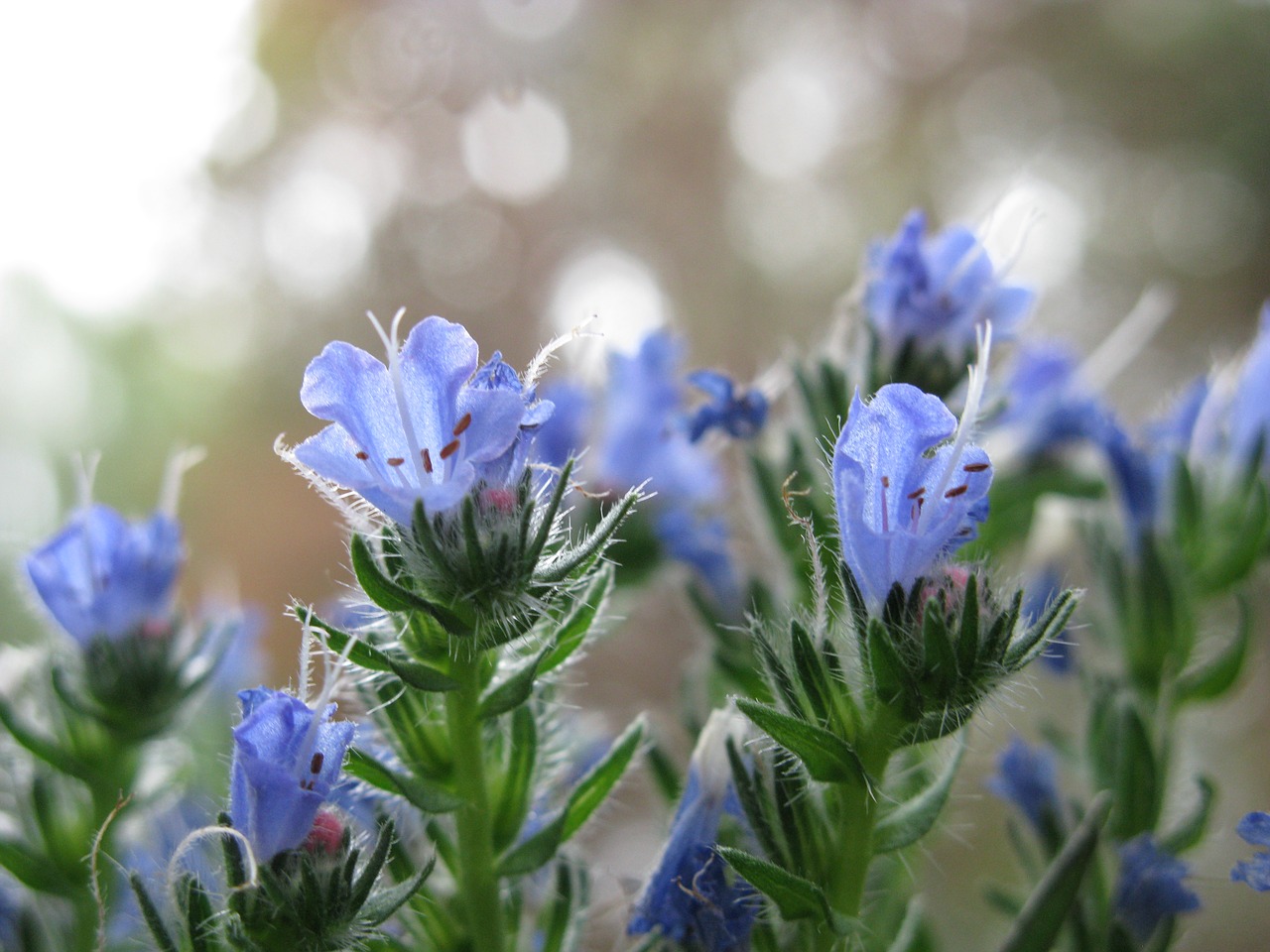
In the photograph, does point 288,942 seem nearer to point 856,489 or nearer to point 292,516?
point 856,489

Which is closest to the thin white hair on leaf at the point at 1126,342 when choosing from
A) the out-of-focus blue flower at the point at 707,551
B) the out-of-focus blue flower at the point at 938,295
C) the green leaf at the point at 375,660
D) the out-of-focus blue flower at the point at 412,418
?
the out-of-focus blue flower at the point at 938,295

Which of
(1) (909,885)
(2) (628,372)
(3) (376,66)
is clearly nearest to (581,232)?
(3) (376,66)

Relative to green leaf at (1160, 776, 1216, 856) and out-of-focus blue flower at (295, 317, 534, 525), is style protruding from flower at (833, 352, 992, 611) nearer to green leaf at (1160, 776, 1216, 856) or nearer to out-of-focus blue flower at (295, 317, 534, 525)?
out-of-focus blue flower at (295, 317, 534, 525)

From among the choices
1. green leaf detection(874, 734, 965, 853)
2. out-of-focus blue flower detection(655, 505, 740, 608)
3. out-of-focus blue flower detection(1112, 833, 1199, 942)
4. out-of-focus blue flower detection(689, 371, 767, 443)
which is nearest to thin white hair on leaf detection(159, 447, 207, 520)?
out-of-focus blue flower detection(689, 371, 767, 443)

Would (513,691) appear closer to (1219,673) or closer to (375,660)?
(375,660)

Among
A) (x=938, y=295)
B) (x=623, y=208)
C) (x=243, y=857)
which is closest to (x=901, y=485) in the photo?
(x=938, y=295)

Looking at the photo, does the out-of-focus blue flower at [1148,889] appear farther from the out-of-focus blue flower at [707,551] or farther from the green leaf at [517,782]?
the green leaf at [517,782]
